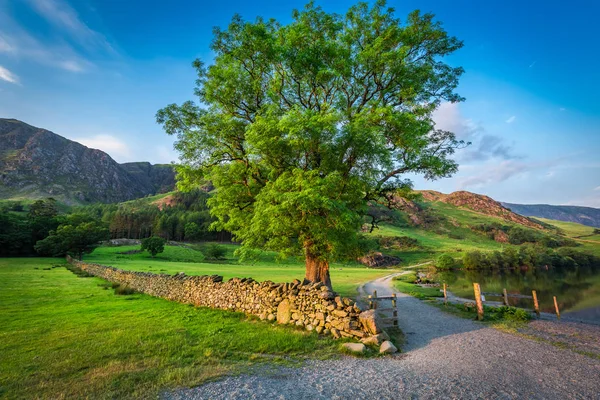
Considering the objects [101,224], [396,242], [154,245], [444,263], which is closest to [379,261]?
[444,263]

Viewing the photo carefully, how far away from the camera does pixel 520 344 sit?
11.5 m

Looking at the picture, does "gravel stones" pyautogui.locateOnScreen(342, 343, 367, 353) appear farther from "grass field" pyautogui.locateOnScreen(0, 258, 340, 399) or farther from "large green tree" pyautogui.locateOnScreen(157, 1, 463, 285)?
"large green tree" pyautogui.locateOnScreen(157, 1, 463, 285)

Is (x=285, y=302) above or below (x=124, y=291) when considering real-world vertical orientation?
above

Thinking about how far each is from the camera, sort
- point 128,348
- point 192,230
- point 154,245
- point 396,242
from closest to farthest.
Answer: point 128,348 → point 154,245 → point 192,230 → point 396,242

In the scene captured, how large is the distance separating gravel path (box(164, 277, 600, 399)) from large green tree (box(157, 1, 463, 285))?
7174mm

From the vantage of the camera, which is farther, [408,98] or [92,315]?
[408,98]

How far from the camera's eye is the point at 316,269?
17984 mm

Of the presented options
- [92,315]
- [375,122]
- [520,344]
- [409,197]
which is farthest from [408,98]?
[92,315]

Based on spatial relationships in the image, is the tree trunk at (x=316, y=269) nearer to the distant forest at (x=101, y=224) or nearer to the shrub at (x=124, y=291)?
the shrub at (x=124, y=291)

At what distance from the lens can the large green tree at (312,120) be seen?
15438 mm

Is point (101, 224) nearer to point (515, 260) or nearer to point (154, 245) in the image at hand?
point (154, 245)

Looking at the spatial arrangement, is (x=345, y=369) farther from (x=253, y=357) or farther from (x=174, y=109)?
(x=174, y=109)

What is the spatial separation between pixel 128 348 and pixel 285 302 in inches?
273

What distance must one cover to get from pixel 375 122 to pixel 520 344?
12.8m
